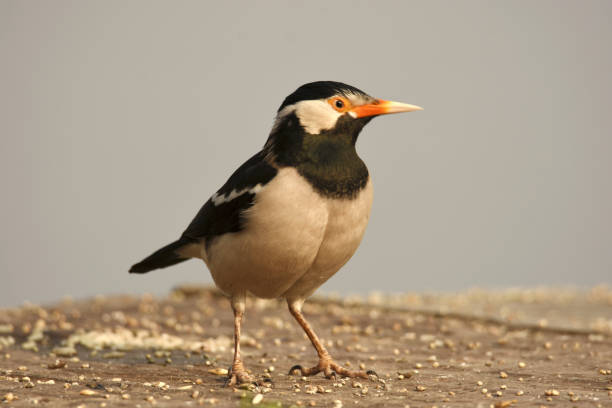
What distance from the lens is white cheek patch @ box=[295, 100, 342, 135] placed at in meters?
4.66

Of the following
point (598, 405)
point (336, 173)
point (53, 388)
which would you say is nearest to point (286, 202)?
point (336, 173)

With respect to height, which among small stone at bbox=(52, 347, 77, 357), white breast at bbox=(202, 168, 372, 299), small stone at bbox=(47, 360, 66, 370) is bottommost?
small stone at bbox=(52, 347, 77, 357)

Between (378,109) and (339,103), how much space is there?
10.5 inches

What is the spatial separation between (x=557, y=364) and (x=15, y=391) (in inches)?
173

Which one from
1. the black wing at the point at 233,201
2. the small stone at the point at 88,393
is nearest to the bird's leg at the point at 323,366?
the black wing at the point at 233,201

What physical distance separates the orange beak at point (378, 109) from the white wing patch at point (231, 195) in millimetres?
808

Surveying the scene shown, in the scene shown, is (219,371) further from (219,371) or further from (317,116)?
(317,116)

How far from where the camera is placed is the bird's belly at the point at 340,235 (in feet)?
15.3

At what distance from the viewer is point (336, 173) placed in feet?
15.2

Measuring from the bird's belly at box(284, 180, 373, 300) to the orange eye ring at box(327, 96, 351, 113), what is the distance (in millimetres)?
551

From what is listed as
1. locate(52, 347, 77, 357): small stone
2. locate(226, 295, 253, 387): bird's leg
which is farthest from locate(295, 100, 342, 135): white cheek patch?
locate(52, 347, 77, 357): small stone

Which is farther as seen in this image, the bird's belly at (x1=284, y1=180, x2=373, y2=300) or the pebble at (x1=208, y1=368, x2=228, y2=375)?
the pebble at (x1=208, y1=368, x2=228, y2=375)

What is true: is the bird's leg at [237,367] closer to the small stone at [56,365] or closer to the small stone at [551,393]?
the small stone at [56,365]

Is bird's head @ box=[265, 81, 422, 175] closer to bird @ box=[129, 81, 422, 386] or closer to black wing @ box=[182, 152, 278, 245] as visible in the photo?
bird @ box=[129, 81, 422, 386]
